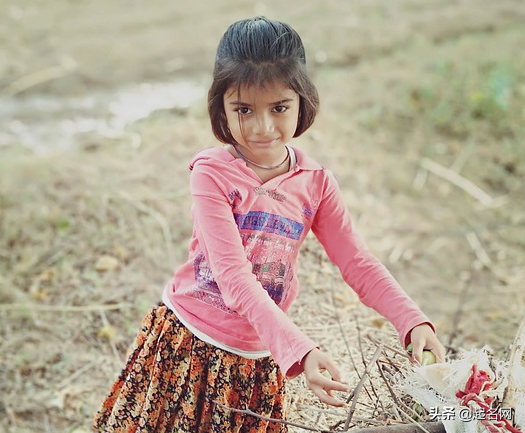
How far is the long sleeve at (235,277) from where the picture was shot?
151cm

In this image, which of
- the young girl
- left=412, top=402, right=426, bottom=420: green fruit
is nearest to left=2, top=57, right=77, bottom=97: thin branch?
the young girl

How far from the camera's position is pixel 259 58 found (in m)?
1.67

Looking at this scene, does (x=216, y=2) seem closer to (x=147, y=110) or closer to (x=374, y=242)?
(x=147, y=110)

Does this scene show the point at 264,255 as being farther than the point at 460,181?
No

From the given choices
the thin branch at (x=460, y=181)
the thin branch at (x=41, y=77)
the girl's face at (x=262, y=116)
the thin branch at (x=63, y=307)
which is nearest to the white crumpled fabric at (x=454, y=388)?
the girl's face at (x=262, y=116)

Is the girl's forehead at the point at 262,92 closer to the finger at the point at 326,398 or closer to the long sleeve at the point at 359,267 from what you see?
the long sleeve at the point at 359,267

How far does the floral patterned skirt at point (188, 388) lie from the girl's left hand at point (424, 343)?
0.37 meters

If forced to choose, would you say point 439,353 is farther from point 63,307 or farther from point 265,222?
point 63,307

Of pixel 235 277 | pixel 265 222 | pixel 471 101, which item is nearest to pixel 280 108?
pixel 265 222

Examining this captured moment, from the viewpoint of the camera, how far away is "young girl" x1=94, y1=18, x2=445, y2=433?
168cm

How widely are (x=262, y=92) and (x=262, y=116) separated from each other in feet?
0.19

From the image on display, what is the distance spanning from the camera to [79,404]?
9.23 ft

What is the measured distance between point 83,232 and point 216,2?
443cm

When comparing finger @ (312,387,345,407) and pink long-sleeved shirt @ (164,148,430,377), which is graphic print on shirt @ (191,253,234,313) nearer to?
pink long-sleeved shirt @ (164,148,430,377)
